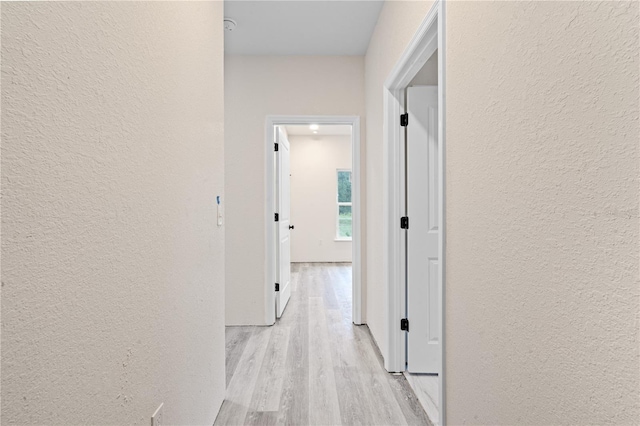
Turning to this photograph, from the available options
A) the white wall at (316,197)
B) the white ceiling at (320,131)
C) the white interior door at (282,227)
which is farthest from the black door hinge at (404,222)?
the white wall at (316,197)

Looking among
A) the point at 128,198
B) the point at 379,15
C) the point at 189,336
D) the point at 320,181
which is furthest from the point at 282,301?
the point at 320,181

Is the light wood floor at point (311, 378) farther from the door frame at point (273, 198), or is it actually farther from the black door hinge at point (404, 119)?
the black door hinge at point (404, 119)

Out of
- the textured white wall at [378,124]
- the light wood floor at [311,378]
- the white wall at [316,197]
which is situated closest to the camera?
the light wood floor at [311,378]

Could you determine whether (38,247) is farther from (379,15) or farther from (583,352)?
(379,15)

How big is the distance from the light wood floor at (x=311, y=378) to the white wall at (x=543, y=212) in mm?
760

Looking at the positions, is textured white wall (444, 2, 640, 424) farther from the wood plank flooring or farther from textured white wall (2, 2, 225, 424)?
textured white wall (2, 2, 225, 424)

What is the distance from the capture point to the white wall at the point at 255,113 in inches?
138

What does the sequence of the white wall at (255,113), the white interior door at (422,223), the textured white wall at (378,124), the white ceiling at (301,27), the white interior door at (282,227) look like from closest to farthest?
the textured white wall at (378,124) < the white interior door at (422,223) < the white ceiling at (301,27) < the white wall at (255,113) < the white interior door at (282,227)

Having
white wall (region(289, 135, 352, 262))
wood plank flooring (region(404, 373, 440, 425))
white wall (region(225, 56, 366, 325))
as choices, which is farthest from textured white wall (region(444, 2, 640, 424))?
white wall (region(289, 135, 352, 262))

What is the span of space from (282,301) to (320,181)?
4.05 metres

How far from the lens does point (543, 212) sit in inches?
34.9

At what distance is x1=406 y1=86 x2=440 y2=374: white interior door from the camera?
8.06ft

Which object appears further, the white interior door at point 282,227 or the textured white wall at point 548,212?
the white interior door at point 282,227

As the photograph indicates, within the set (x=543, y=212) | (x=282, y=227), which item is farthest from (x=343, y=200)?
(x=543, y=212)
